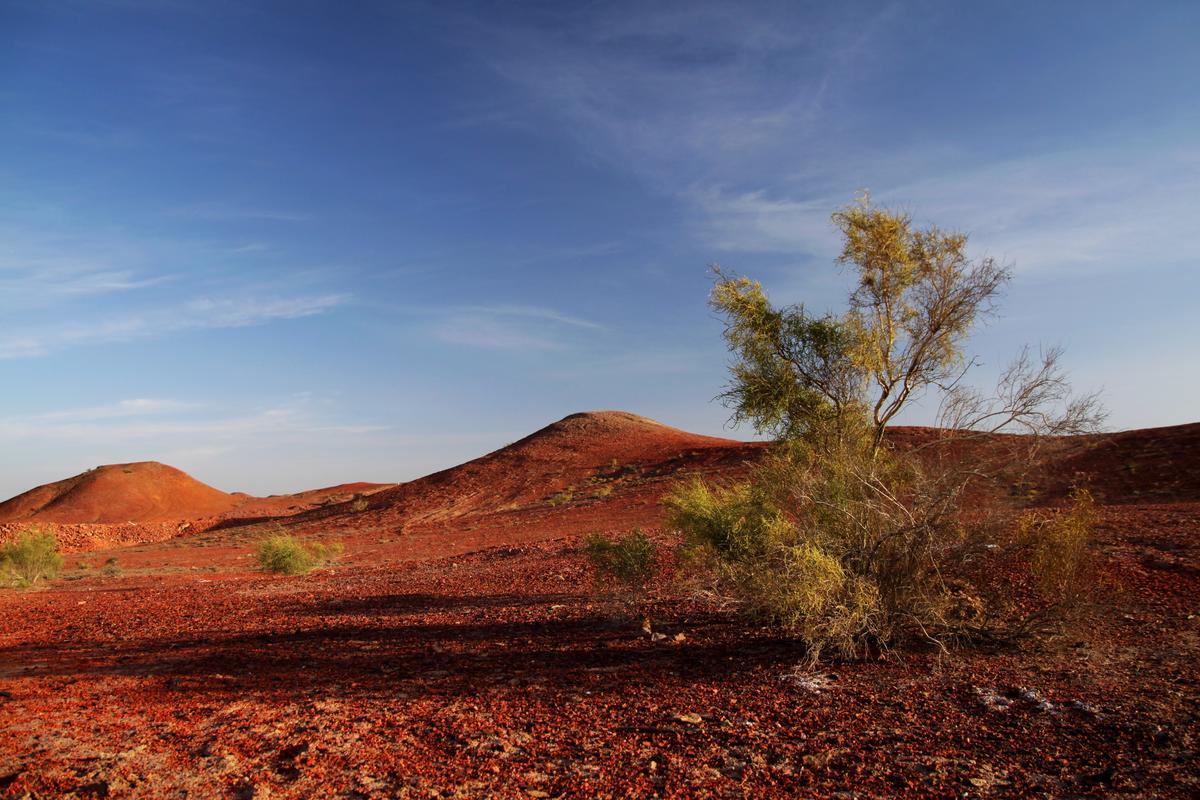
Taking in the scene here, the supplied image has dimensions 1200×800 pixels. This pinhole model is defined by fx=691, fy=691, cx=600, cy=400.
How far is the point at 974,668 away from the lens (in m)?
6.97

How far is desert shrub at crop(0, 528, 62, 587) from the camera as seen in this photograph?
2100 cm

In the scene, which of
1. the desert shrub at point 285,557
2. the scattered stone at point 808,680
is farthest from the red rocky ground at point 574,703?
the desert shrub at point 285,557

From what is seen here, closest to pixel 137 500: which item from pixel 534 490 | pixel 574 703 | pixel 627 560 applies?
pixel 534 490

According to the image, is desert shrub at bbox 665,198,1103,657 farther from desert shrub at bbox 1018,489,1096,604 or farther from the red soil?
the red soil

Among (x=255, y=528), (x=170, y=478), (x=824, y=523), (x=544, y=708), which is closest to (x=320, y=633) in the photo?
(x=544, y=708)

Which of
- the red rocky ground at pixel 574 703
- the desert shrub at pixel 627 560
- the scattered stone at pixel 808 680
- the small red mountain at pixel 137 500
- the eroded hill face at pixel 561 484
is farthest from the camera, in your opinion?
the small red mountain at pixel 137 500

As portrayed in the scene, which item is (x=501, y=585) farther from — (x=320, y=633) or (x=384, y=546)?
(x=384, y=546)

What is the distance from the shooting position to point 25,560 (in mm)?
21234

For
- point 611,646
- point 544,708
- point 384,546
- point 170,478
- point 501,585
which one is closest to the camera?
point 544,708

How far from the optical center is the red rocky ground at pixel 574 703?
4.99 metres

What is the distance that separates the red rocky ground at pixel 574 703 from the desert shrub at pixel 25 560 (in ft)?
29.5

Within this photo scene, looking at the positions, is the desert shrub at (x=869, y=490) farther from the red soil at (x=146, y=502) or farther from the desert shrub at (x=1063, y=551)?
the red soil at (x=146, y=502)

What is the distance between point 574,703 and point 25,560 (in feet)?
74.5

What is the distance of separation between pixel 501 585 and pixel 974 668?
396 inches
